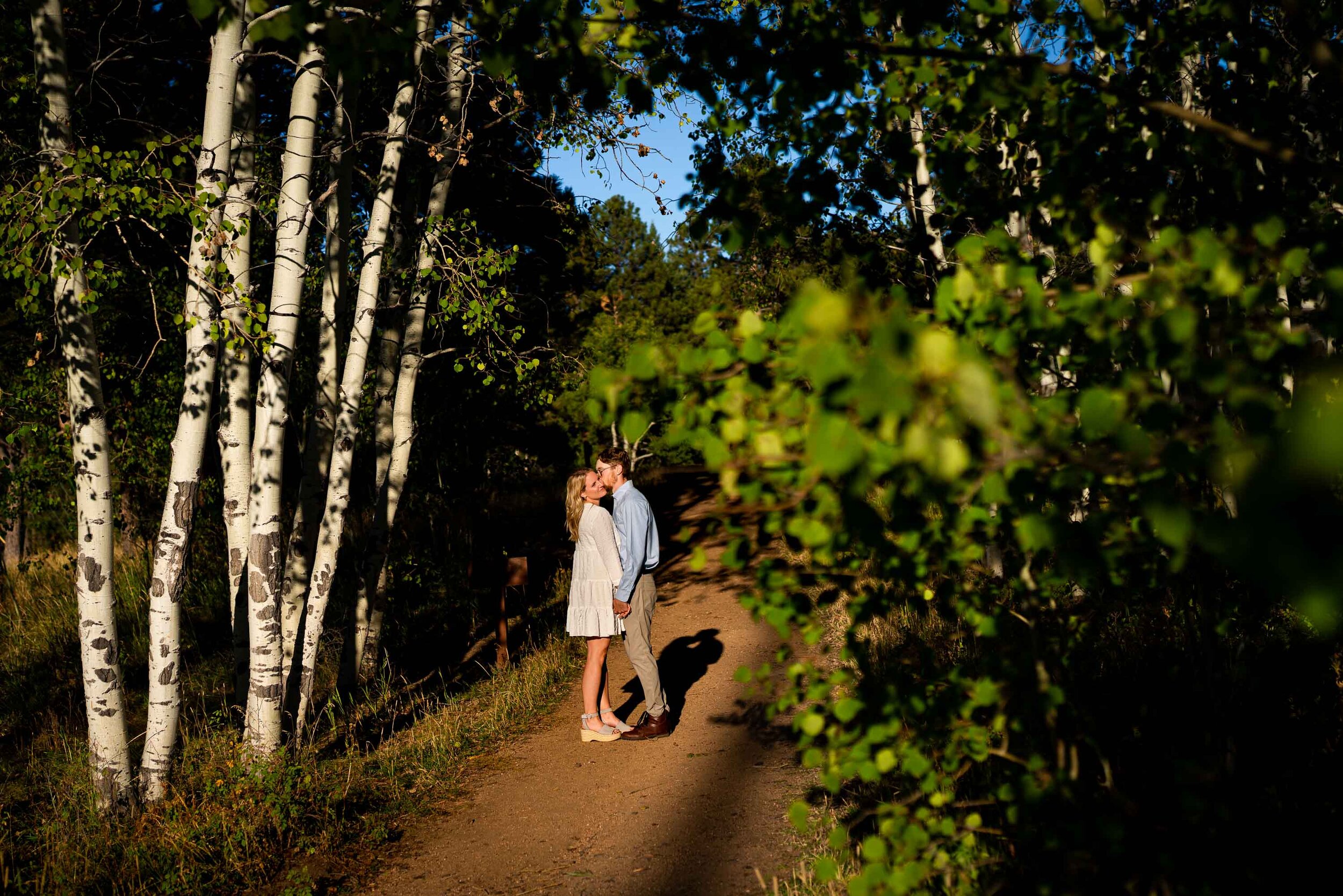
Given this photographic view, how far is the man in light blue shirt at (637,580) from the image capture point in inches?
243

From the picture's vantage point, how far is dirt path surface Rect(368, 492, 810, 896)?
4609mm

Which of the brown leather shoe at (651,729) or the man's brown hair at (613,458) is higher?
the man's brown hair at (613,458)

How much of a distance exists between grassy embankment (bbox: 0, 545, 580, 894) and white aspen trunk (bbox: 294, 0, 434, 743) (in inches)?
31.8

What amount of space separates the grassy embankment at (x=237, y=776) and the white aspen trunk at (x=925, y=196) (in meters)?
4.57

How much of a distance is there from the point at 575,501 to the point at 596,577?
2.07ft

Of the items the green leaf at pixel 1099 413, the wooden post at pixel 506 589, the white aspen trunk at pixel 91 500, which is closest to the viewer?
the green leaf at pixel 1099 413

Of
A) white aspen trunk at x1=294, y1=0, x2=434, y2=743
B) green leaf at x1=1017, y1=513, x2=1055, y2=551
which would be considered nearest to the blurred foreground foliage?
green leaf at x1=1017, y1=513, x2=1055, y2=551

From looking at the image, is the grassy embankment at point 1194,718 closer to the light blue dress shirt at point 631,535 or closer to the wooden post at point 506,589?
the light blue dress shirt at point 631,535

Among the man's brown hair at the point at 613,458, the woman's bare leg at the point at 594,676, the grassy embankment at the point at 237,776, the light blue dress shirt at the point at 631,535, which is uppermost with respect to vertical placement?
the man's brown hair at the point at 613,458

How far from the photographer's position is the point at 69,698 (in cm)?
909

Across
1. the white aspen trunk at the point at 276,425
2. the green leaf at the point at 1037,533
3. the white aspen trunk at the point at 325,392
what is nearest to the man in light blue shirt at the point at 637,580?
the white aspen trunk at the point at 276,425

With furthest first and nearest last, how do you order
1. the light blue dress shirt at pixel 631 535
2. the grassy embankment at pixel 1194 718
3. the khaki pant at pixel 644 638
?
the khaki pant at pixel 644 638 → the light blue dress shirt at pixel 631 535 → the grassy embankment at pixel 1194 718

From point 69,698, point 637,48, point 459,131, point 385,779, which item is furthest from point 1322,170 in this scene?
point 69,698

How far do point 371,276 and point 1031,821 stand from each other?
608 cm
